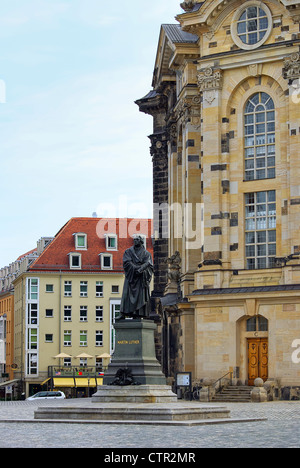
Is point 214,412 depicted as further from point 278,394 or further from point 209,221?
point 209,221

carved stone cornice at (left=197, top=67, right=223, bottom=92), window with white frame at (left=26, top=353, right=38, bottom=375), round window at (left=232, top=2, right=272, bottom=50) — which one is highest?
round window at (left=232, top=2, right=272, bottom=50)

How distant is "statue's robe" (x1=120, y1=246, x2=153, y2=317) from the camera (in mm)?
34250

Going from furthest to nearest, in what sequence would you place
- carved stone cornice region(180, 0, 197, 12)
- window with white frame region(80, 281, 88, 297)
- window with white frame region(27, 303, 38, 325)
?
window with white frame region(80, 281, 88, 297), window with white frame region(27, 303, 38, 325), carved stone cornice region(180, 0, 197, 12)

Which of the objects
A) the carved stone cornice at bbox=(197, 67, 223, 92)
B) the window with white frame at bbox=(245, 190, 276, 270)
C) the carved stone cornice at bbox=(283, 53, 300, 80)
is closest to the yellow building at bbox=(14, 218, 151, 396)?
the window with white frame at bbox=(245, 190, 276, 270)

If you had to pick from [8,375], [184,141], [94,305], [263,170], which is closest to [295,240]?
[263,170]

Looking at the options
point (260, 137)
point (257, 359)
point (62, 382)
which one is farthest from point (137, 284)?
Result: point (62, 382)

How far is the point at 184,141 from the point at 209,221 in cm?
830

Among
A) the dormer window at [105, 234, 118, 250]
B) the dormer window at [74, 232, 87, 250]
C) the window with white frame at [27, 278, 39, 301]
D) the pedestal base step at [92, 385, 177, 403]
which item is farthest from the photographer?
the dormer window at [105, 234, 118, 250]

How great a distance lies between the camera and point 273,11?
182ft

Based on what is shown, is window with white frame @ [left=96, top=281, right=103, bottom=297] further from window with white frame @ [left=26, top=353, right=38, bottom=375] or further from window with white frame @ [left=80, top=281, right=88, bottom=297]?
window with white frame @ [left=26, top=353, right=38, bottom=375]

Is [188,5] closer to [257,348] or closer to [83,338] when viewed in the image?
[257,348]

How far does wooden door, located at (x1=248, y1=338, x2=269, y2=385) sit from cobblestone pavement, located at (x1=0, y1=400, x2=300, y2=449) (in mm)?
20920

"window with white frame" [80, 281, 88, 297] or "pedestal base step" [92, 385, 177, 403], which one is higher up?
"window with white frame" [80, 281, 88, 297]

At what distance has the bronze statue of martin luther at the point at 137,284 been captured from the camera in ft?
112
